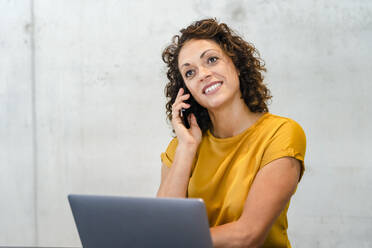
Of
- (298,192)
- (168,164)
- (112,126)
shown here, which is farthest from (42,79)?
(298,192)

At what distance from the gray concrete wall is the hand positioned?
1.08 m

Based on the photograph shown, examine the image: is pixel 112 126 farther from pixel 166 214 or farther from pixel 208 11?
pixel 166 214

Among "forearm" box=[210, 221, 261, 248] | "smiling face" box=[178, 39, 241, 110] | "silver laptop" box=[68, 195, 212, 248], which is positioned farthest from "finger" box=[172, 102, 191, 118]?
"silver laptop" box=[68, 195, 212, 248]

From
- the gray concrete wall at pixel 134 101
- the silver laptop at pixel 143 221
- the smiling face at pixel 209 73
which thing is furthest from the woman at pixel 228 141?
the gray concrete wall at pixel 134 101

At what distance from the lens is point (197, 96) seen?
179 centimetres

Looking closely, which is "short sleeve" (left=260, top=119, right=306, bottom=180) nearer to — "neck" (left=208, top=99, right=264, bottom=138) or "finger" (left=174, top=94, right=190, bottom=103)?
"neck" (left=208, top=99, right=264, bottom=138)

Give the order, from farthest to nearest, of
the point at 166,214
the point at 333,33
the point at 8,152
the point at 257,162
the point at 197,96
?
the point at 8,152 → the point at 333,33 → the point at 197,96 → the point at 257,162 → the point at 166,214

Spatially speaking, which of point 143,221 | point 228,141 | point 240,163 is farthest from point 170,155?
point 143,221

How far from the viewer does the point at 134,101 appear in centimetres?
305

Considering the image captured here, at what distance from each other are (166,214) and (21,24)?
8.89 ft

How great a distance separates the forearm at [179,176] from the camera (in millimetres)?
1698

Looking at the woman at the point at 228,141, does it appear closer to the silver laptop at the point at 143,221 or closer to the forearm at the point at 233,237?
the forearm at the point at 233,237

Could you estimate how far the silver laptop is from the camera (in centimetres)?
99

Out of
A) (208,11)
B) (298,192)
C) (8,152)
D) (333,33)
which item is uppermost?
(208,11)
